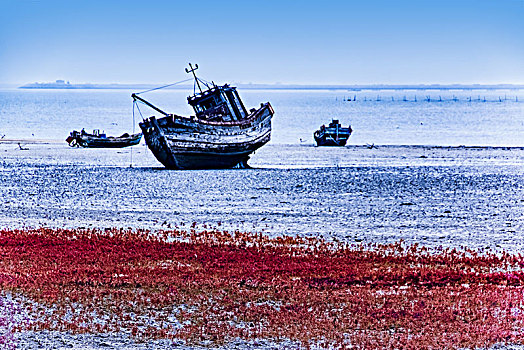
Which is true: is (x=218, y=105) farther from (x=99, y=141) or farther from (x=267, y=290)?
(x=267, y=290)

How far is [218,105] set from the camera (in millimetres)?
40594

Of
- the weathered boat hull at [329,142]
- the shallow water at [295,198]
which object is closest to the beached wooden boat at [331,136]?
the weathered boat hull at [329,142]

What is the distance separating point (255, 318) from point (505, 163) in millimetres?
33809

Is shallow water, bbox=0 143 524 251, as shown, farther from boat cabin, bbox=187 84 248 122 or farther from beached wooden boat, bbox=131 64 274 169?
boat cabin, bbox=187 84 248 122

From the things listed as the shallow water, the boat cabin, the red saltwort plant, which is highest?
the boat cabin

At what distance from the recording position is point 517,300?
493 inches

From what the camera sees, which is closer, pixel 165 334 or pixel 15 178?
pixel 165 334

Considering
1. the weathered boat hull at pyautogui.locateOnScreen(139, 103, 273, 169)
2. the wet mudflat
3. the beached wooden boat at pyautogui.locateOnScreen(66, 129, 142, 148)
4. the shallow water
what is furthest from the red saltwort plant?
the beached wooden boat at pyautogui.locateOnScreen(66, 129, 142, 148)

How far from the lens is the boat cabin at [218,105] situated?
4028 cm

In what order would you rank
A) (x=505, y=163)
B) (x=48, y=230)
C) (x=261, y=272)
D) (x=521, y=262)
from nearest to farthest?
1. (x=261, y=272)
2. (x=521, y=262)
3. (x=48, y=230)
4. (x=505, y=163)

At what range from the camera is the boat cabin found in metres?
40.3

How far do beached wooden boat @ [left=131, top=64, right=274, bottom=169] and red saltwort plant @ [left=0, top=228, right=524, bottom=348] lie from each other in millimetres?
20033

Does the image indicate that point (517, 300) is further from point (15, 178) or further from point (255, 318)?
point (15, 178)

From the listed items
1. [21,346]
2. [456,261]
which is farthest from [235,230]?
[21,346]
